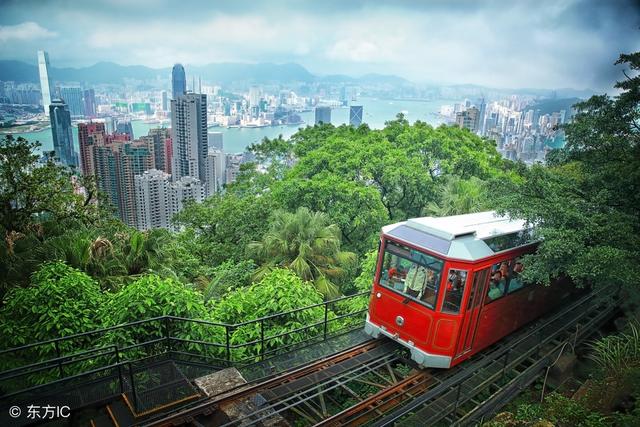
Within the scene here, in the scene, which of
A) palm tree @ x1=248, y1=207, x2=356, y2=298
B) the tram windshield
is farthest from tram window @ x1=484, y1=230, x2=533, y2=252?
palm tree @ x1=248, y1=207, x2=356, y2=298

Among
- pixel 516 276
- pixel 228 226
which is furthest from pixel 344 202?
pixel 516 276

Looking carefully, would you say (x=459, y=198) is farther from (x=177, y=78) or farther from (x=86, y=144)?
(x=177, y=78)

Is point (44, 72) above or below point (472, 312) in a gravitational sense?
above

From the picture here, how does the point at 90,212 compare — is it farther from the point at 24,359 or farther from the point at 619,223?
the point at 619,223

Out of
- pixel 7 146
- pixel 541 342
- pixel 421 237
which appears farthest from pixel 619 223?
pixel 7 146

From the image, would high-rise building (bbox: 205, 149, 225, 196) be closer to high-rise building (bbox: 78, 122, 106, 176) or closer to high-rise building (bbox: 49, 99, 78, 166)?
high-rise building (bbox: 78, 122, 106, 176)

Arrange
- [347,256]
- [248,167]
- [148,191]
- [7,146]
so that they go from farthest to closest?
[148,191], [248,167], [7,146], [347,256]
